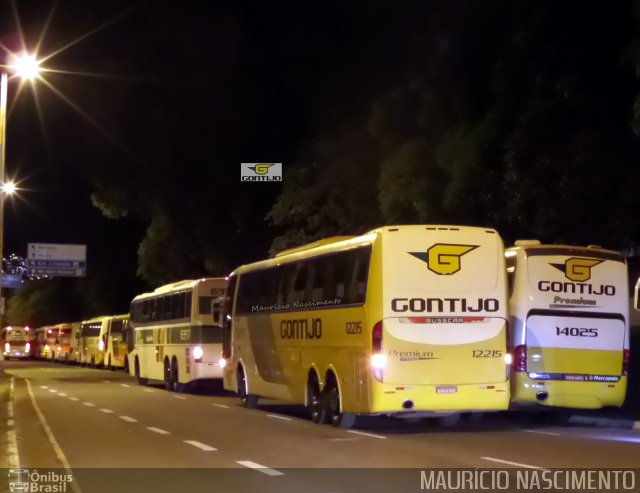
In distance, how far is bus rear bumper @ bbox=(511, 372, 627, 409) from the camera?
18484 mm

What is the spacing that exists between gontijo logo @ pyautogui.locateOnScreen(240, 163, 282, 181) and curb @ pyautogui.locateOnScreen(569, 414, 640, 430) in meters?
19.1

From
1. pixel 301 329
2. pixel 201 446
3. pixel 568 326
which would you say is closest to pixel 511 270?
pixel 568 326

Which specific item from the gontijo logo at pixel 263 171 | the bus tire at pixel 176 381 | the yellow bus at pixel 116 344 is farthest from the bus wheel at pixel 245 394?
the yellow bus at pixel 116 344

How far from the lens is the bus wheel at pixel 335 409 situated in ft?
61.2

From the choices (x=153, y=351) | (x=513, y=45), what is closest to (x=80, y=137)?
(x=153, y=351)

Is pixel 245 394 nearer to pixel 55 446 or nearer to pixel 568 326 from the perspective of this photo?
pixel 568 326

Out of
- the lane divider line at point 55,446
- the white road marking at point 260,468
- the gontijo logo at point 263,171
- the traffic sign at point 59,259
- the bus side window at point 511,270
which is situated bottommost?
the white road marking at point 260,468

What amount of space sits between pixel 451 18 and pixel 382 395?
11.8m

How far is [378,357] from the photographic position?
55.2 feet

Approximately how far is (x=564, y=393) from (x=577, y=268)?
224cm

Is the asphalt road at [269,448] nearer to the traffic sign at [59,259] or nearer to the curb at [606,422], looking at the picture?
the curb at [606,422]

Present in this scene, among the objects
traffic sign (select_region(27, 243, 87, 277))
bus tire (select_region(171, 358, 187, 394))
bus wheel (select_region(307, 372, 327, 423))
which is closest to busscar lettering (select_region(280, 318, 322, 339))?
bus wheel (select_region(307, 372, 327, 423))

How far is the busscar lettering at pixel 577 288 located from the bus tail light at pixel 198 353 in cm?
1338

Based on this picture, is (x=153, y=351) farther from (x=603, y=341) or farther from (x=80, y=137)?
(x=603, y=341)
